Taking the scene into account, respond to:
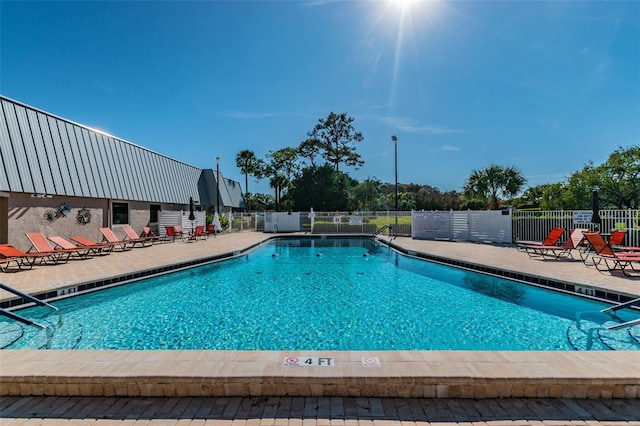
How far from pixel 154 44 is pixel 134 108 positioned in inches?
205

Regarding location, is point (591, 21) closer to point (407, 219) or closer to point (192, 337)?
point (407, 219)

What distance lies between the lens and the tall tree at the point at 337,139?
107 ft

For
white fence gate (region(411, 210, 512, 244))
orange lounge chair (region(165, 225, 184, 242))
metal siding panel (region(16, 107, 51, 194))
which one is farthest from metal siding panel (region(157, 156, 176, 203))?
white fence gate (region(411, 210, 512, 244))

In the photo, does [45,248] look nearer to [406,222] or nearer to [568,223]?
[406,222]

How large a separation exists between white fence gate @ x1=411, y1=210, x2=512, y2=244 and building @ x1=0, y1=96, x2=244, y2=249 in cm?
1453

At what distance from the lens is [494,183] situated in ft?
82.9

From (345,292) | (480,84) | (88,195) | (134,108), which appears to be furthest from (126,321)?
(480,84)

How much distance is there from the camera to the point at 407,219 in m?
18.0

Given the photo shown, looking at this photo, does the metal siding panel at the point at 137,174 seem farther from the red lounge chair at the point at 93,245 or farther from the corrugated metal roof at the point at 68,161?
the red lounge chair at the point at 93,245

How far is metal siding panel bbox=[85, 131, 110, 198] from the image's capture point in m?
12.8

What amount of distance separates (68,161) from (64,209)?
5.94 feet

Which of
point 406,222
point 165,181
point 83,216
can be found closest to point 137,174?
point 165,181

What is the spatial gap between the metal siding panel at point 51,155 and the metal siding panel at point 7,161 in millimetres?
1088

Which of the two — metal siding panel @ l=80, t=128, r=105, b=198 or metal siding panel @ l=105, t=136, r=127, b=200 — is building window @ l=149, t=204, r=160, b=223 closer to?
metal siding panel @ l=105, t=136, r=127, b=200
